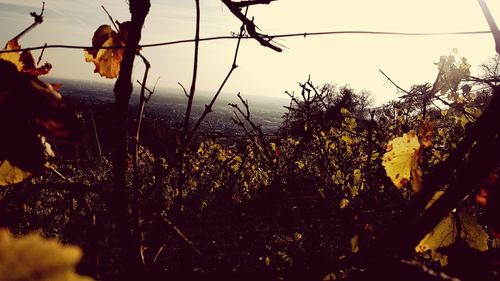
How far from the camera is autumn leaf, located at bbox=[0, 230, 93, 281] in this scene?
0.22m

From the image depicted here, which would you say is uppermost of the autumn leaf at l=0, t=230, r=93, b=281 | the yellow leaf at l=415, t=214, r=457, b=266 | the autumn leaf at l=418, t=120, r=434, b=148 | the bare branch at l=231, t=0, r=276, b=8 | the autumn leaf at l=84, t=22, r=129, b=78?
the bare branch at l=231, t=0, r=276, b=8

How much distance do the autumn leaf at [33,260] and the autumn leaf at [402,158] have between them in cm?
146

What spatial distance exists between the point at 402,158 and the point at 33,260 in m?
1.55

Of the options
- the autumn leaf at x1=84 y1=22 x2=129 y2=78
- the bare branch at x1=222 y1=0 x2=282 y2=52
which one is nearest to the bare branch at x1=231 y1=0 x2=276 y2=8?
the bare branch at x1=222 y1=0 x2=282 y2=52

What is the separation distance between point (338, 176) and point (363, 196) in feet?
3.22

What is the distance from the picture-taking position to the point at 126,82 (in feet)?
2.76

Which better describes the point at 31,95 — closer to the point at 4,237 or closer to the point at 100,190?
the point at 100,190

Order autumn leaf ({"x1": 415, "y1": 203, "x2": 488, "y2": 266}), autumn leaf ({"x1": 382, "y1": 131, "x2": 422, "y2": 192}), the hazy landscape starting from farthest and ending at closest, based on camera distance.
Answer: the hazy landscape → autumn leaf ({"x1": 382, "y1": 131, "x2": 422, "y2": 192}) → autumn leaf ({"x1": 415, "y1": 203, "x2": 488, "y2": 266})

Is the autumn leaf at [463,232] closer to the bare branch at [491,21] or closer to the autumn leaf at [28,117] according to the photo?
the bare branch at [491,21]

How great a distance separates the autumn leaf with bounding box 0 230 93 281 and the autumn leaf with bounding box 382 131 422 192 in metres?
1.46

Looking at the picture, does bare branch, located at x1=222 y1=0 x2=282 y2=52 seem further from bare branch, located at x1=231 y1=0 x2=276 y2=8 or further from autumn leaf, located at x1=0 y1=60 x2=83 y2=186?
autumn leaf, located at x1=0 y1=60 x2=83 y2=186

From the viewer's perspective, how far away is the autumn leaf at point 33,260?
8.7 inches

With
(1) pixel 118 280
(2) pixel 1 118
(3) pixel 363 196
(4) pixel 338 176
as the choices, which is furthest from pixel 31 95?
(3) pixel 363 196

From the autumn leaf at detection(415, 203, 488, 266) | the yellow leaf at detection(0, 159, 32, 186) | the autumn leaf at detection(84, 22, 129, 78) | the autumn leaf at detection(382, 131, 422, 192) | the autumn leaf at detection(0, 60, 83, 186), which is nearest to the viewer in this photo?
the autumn leaf at detection(0, 60, 83, 186)
